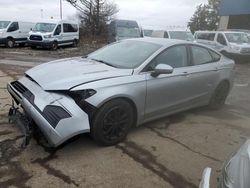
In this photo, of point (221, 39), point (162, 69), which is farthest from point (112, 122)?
point (221, 39)

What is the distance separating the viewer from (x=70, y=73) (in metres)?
4.35

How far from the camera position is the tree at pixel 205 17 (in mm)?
49094

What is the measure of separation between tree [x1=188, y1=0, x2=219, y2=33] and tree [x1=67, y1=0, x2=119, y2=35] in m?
19.7

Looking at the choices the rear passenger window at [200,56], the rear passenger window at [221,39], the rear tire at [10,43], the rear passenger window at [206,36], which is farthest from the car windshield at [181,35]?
the rear passenger window at [200,56]

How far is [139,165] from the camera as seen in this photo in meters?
3.97

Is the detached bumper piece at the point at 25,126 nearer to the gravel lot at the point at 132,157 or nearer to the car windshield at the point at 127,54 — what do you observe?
the gravel lot at the point at 132,157

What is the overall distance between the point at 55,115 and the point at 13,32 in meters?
19.9

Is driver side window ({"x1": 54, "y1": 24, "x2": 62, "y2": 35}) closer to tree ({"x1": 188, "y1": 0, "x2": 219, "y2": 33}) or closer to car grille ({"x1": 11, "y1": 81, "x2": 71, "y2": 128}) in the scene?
car grille ({"x1": 11, "y1": 81, "x2": 71, "y2": 128})

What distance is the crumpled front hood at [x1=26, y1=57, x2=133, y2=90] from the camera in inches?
162

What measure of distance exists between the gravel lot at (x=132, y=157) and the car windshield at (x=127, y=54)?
1.16 m

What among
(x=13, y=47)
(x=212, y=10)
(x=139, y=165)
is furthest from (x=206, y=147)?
(x=212, y=10)

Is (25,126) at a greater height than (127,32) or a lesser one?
lesser

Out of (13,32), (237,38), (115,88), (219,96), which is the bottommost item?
(13,32)

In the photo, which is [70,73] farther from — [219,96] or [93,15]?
[93,15]
